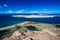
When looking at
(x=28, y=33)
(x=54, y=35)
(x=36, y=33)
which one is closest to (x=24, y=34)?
(x=28, y=33)

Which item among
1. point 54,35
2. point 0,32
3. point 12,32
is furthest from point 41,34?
point 0,32

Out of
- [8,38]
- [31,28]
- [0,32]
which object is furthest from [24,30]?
[0,32]

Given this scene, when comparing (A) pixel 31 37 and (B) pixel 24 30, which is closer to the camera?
(A) pixel 31 37

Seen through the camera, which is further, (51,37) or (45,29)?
(45,29)

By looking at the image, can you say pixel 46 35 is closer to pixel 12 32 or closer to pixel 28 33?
pixel 28 33

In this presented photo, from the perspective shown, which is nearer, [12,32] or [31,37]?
[31,37]

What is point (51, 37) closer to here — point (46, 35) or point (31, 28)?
point (46, 35)

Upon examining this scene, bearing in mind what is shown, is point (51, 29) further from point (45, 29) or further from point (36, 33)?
point (36, 33)
